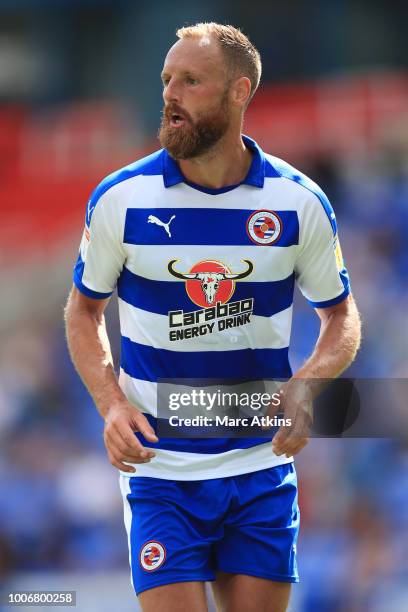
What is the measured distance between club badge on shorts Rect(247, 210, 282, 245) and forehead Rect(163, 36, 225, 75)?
52 cm

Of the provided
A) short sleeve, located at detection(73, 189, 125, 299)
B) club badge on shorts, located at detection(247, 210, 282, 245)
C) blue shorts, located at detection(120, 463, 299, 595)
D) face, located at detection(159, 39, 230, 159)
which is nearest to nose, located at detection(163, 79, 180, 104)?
face, located at detection(159, 39, 230, 159)

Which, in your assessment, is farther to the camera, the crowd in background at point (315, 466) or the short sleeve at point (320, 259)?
the crowd in background at point (315, 466)

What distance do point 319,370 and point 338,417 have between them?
1.08 ft

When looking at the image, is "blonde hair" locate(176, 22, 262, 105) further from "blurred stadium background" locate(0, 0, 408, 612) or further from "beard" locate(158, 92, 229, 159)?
"blurred stadium background" locate(0, 0, 408, 612)

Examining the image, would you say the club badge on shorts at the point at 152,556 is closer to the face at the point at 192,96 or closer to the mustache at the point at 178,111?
the face at the point at 192,96

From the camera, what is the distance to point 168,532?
3.97 meters

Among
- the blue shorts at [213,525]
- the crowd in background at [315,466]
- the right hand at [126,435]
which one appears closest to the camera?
the right hand at [126,435]

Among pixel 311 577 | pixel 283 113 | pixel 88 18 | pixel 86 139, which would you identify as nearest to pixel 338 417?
pixel 311 577

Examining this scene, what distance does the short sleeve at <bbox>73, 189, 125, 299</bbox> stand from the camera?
13.4 feet

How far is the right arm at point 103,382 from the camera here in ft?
12.4

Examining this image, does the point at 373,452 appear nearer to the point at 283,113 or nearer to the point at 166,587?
the point at 166,587

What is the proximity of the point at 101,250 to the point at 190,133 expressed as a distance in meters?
0.50

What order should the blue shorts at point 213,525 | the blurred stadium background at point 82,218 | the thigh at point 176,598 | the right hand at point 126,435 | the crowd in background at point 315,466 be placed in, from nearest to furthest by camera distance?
the right hand at point 126,435
the thigh at point 176,598
the blue shorts at point 213,525
the crowd in background at point 315,466
the blurred stadium background at point 82,218

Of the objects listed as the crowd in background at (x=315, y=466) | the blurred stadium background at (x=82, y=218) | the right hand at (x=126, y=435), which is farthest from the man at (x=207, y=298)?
the crowd in background at (x=315, y=466)
